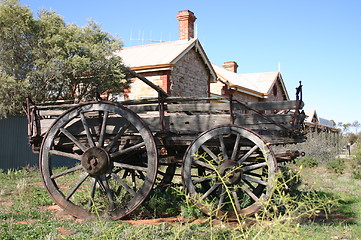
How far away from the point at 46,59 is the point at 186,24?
32.5 ft

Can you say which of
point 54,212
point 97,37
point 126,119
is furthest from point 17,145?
point 126,119

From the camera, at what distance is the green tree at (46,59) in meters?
12.2

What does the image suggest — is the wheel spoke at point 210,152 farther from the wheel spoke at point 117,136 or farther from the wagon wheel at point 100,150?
the wheel spoke at point 117,136

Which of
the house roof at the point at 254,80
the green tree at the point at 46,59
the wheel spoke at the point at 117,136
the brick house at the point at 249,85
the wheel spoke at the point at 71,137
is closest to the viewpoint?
the wheel spoke at the point at 117,136

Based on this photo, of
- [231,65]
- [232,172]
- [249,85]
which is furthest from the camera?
[231,65]

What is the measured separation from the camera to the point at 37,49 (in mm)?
12477

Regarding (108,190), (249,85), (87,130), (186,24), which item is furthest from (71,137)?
(249,85)

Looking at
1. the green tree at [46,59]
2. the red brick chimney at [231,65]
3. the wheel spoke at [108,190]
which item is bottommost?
the wheel spoke at [108,190]

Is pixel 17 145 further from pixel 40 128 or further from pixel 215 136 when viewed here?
pixel 215 136

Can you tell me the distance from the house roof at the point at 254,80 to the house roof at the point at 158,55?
12.7 ft

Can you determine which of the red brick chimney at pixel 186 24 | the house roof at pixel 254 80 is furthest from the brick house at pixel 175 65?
the house roof at pixel 254 80

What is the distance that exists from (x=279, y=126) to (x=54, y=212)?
3736 millimetres

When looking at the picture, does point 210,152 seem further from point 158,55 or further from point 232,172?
point 158,55

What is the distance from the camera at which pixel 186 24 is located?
20594mm
